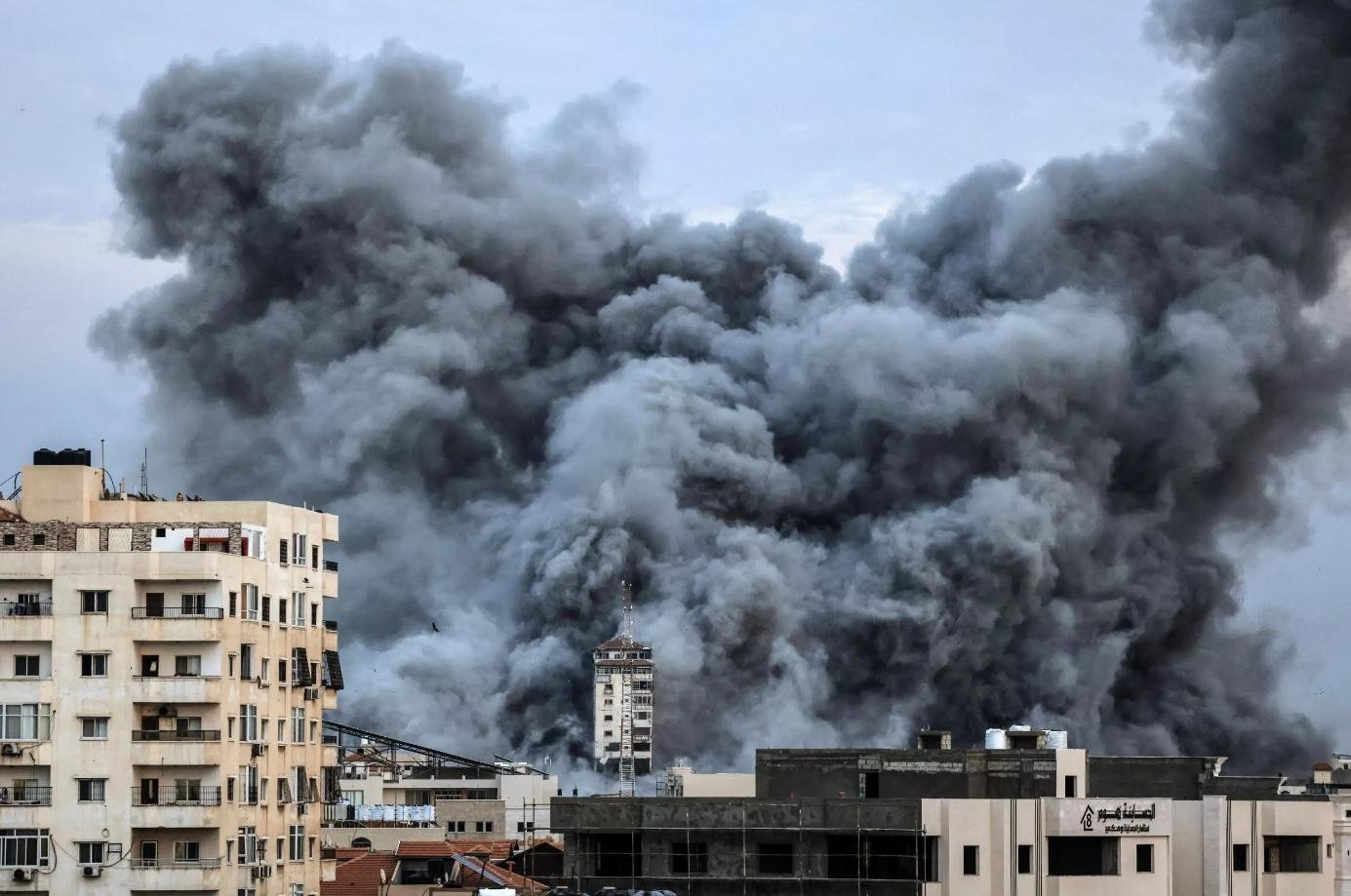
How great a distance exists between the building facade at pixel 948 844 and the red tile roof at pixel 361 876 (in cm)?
618

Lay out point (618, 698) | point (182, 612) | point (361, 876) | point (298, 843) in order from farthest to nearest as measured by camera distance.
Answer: point (618, 698) < point (361, 876) < point (298, 843) < point (182, 612)

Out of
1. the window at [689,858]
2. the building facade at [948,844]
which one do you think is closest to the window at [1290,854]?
the building facade at [948,844]

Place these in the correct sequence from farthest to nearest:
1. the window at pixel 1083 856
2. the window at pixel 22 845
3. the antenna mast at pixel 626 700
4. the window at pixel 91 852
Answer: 1. the antenna mast at pixel 626 700
2. the window at pixel 1083 856
3. the window at pixel 91 852
4. the window at pixel 22 845

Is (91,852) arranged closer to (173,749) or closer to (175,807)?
(175,807)

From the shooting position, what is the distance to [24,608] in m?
44.2

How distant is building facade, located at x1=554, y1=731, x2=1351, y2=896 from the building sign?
0.02 metres

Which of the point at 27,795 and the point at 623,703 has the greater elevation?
the point at 623,703

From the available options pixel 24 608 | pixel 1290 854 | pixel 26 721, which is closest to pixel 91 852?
pixel 26 721

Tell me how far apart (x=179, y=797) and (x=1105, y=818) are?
1404cm

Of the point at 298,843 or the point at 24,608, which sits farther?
the point at 298,843

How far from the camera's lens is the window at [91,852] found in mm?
43281

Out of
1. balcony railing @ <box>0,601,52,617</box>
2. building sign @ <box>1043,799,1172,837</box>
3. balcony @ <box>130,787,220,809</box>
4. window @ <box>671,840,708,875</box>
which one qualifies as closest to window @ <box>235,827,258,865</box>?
balcony @ <box>130,787,220,809</box>

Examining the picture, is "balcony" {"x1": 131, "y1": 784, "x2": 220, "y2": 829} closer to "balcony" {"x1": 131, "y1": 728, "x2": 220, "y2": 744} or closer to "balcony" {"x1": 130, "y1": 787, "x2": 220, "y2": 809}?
"balcony" {"x1": 130, "y1": 787, "x2": 220, "y2": 809}

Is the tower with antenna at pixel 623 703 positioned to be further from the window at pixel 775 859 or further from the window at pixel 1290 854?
the window at pixel 775 859
